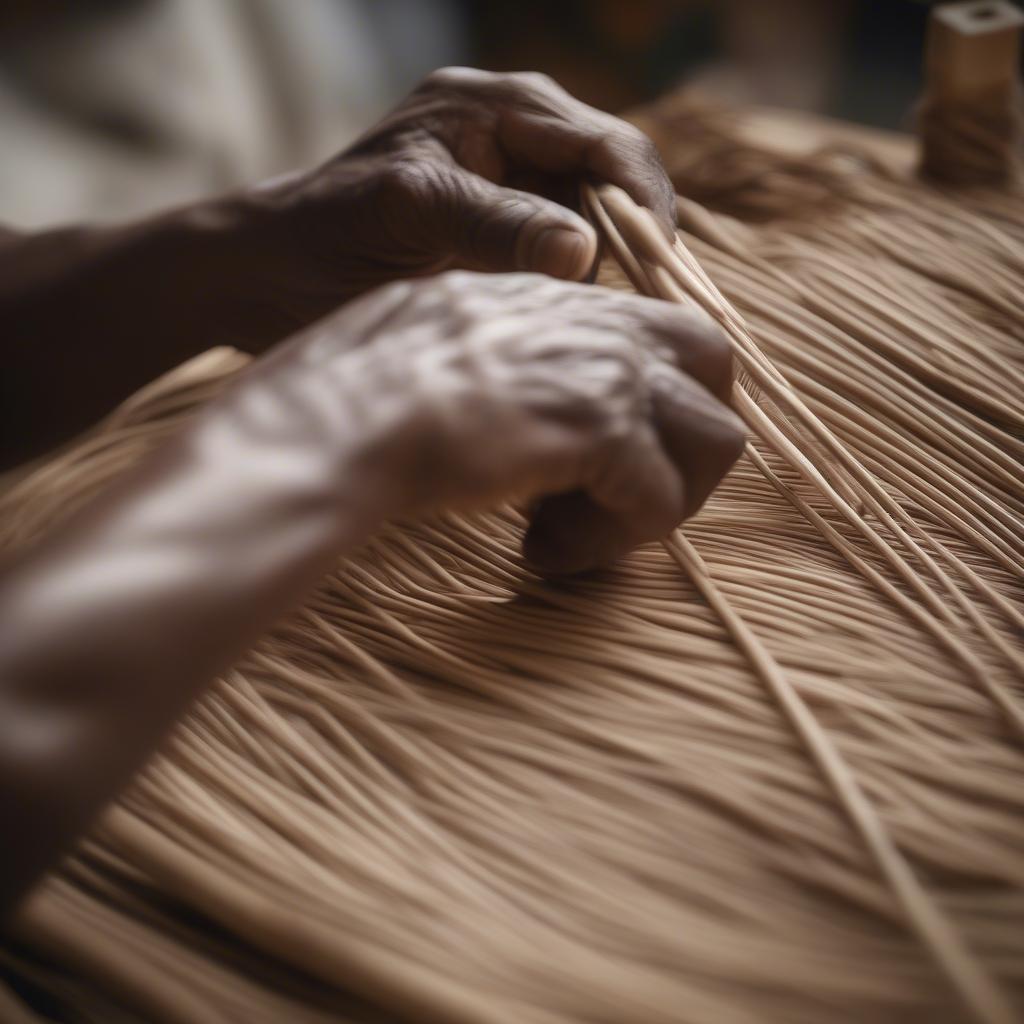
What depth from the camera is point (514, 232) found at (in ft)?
2.10

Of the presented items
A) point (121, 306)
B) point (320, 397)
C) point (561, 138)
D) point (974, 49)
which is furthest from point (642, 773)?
point (974, 49)

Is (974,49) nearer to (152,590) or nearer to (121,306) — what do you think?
(121,306)

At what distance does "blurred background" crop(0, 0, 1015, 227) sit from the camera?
125 cm

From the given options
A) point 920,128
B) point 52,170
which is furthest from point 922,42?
point 52,170

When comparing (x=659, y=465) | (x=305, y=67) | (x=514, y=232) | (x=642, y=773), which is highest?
(x=305, y=67)

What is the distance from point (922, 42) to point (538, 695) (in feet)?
5.42

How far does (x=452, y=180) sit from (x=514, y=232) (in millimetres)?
87

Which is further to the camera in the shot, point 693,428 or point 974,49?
point 974,49

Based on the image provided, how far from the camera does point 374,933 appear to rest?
43 centimetres

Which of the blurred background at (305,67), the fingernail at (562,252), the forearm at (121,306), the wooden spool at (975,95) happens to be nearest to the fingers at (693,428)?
the fingernail at (562,252)

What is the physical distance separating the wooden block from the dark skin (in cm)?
45

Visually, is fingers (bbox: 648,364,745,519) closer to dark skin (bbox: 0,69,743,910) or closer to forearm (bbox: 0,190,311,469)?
dark skin (bbox: 0,69,743,910)

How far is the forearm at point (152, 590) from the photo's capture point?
1.17 feet

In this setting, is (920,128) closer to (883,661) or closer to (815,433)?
(815,433)
